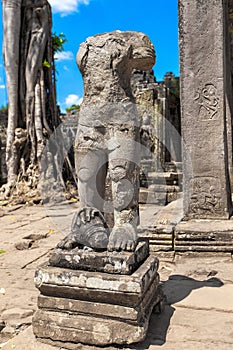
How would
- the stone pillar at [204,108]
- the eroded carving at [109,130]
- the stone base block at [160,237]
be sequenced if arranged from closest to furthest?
the eroded carving at [109,130] < the stone base block at [160,237] < the stone pillar at [204,108]

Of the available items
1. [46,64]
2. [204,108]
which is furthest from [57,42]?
[204,108]

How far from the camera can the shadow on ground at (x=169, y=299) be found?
6.03 feet

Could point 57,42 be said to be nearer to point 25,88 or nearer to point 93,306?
point 25,88

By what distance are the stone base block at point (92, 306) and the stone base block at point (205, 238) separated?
1543mm

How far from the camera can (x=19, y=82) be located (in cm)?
855

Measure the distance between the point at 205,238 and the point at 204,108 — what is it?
1.42 meters

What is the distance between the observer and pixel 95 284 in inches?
69.8

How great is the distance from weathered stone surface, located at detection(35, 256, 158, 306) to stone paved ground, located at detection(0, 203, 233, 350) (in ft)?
0.90

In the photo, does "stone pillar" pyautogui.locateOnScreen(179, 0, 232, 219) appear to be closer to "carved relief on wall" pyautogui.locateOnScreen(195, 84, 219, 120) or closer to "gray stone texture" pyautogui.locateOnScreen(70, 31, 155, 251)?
"carved relief on wall" pyautogui.locateOnScreen(195, 84, 219, 120)

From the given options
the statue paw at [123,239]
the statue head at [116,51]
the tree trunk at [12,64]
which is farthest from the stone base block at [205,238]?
the tree trunk at [12,64]

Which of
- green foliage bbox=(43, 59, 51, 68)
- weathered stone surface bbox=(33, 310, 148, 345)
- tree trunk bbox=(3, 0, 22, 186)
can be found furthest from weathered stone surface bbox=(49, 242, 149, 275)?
green foliage bbox=(43, 59, 51, 68)

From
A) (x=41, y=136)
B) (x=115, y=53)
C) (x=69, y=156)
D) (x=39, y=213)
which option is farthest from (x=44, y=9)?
(x=115, y=53)

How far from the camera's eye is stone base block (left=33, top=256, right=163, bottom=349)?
174cm

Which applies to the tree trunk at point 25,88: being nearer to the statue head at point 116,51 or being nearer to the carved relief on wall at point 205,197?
the carved relief on wall at point 205,197
